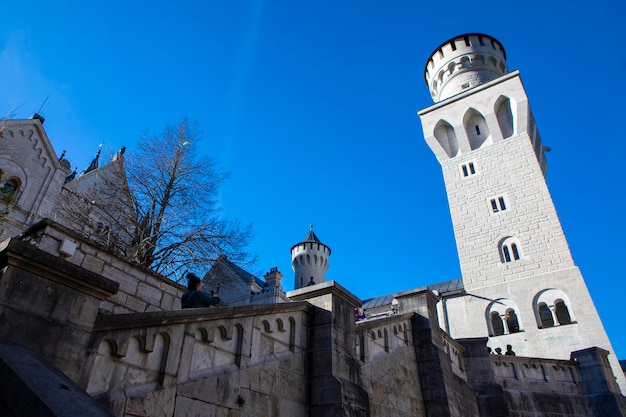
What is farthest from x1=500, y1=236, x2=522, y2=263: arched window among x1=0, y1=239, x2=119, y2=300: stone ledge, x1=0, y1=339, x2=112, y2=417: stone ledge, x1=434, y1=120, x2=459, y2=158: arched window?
x1=0, y1=339, x2=112, y2=417: stone ledge

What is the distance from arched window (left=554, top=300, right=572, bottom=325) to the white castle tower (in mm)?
28608

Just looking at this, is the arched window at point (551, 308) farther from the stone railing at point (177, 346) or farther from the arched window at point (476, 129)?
the stone railing at point (177, 346)

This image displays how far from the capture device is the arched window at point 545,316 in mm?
23641

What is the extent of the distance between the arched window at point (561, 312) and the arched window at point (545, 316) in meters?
0.37

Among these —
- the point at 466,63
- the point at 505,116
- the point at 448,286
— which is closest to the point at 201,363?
the point at 448,286

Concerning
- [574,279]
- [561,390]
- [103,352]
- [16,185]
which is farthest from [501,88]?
[103,352]

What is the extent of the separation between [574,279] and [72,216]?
24521 millimetres

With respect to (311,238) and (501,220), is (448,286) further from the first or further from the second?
(311,238)

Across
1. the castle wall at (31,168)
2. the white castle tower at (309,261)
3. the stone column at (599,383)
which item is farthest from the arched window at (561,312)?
the white castle tower at (309,261)

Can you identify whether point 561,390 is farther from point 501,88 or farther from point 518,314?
point 501,88

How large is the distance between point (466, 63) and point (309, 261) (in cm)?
2698

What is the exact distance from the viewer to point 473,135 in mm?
32719

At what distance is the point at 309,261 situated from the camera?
50906mm

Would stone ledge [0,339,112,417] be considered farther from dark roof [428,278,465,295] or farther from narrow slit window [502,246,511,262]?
dark roof [428,278,465,295]
